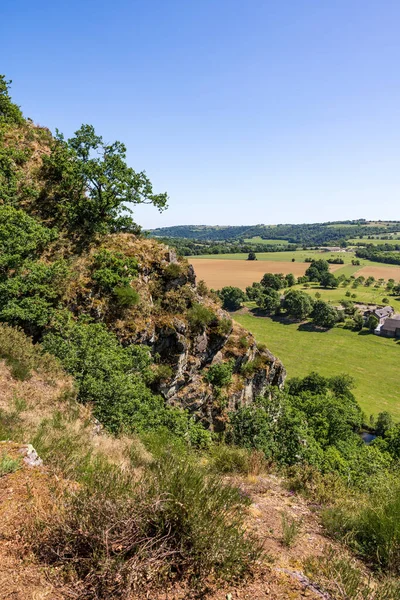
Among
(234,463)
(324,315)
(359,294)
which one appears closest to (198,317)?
(234,463)

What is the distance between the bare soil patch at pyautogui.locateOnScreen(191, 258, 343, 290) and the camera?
122m

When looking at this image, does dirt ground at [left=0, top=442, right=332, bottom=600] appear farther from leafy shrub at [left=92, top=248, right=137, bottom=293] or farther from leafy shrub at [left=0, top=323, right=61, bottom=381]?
leafy shrub at [left=92, top=248, right=137, bottom=293]

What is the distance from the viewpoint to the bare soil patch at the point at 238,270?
402ft

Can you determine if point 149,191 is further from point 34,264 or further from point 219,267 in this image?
point 219,267

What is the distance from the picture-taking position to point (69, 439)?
7.54 meters

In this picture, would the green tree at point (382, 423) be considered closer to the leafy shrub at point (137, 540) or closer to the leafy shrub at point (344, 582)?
the leafy shrub at point (344, 582)

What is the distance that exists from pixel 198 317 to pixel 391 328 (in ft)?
289

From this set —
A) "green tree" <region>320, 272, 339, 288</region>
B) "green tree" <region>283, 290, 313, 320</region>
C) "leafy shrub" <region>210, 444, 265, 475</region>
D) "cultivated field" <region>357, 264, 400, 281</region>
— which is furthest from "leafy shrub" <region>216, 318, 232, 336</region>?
"cultivated field" <region>357, 264, 400, 281</region>

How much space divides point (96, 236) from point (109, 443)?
1728 cm

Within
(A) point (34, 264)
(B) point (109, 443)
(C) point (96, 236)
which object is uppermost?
(C) point (96, 236)

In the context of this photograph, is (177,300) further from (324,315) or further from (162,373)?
(324,315)

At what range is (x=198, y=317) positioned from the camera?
2272 centimetres

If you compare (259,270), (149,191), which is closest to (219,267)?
(259,270)

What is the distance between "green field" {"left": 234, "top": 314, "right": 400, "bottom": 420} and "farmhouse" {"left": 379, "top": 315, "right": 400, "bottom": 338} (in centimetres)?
376
